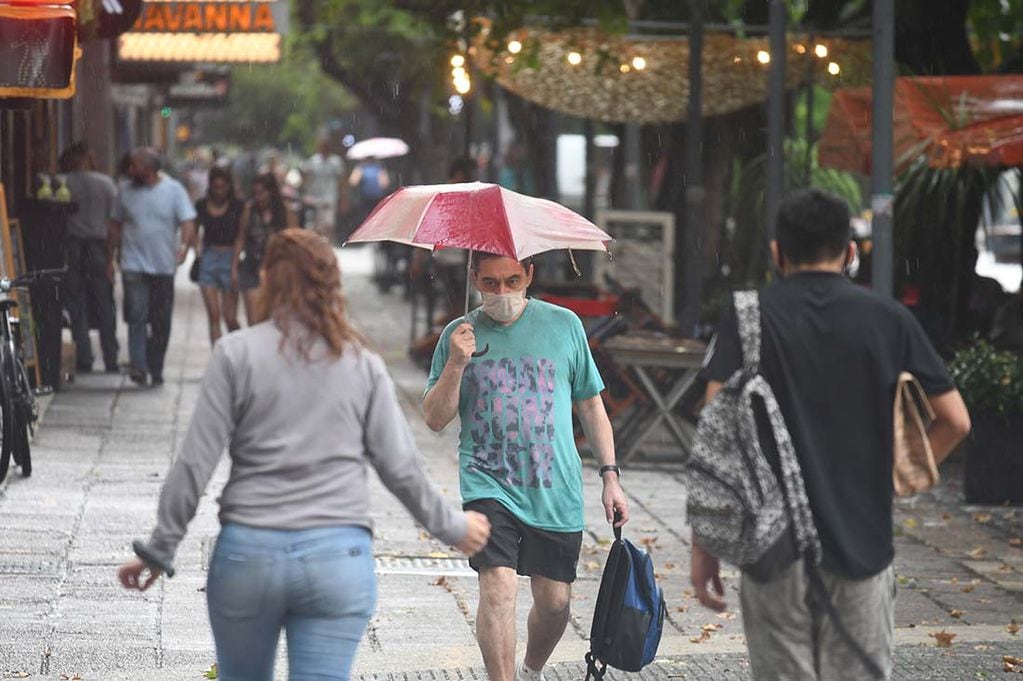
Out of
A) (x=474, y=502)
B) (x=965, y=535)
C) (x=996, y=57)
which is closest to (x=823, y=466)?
(x=474, y=502)

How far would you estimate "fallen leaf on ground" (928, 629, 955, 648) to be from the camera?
23.5 ft

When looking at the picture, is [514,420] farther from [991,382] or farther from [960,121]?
[960,121]

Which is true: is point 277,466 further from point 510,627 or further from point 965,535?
point 965,535

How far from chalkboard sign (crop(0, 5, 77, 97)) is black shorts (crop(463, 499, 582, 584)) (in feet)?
15.8

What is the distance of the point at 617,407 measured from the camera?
12961 millimetres

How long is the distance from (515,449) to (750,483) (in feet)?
5.19

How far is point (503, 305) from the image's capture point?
5.70 meters

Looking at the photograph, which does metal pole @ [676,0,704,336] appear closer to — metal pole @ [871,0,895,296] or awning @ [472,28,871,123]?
awning @ [472,28,871,123]

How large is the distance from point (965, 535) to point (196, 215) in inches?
306

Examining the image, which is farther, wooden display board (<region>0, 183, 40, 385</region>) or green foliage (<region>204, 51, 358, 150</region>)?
green foliage (<region>204, 51, 358, 150</region>)

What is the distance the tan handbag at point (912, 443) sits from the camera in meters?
4.24

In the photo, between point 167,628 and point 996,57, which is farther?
point 996,57

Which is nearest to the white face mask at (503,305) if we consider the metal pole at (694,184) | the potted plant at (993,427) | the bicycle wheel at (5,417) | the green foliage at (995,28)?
the bicycle wheel at (5,417)

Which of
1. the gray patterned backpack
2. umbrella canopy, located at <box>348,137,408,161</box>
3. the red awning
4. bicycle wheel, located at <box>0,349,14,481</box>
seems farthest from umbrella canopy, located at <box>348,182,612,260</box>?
umbrella canopy, located at <box>348,137,408,161</box>
